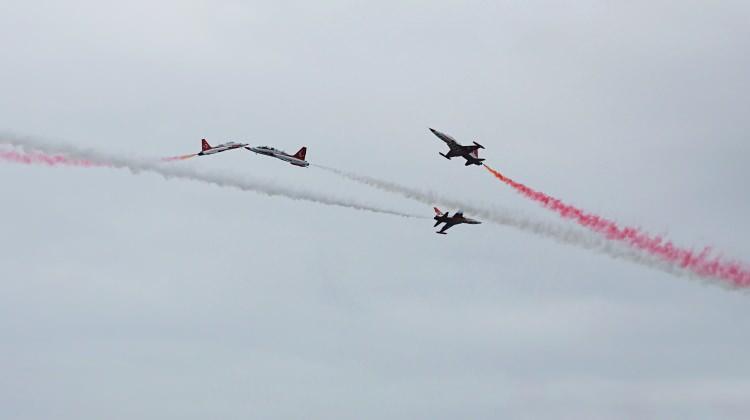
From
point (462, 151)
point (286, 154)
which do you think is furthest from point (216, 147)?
point (462, 151)

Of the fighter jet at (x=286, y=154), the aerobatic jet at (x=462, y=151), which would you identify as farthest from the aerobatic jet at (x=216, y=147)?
the aerobatic jet at (x=462, y=151)

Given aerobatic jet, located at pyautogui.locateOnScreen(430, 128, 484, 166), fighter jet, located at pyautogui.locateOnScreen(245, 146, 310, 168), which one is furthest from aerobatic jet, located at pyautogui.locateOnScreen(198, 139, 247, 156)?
aerobatic jet, located at pyautogui.locateOnScreen(430, 128, 484, 166)

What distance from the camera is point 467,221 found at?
5812 inches

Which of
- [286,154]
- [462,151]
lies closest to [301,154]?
[286,154]

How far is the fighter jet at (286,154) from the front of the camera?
14488cm

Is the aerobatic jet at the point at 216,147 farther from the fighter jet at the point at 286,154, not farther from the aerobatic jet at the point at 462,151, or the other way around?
the aerobatic jet at the point at 462,151

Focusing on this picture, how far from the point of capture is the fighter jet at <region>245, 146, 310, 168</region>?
145 metres

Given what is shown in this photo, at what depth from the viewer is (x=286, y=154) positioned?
145875mm

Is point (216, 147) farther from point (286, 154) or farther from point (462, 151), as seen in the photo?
point (462, 151)

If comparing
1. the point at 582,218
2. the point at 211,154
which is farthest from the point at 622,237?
the point at 211,154

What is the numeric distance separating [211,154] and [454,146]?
1051 inches

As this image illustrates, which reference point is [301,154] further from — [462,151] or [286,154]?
[462,151]

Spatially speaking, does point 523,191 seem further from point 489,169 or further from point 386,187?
point 386,187

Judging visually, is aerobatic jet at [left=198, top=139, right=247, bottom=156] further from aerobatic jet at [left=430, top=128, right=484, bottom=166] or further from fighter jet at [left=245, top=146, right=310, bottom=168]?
aerobatic jet at [left=430, top=128, right=484, bottom=166]
